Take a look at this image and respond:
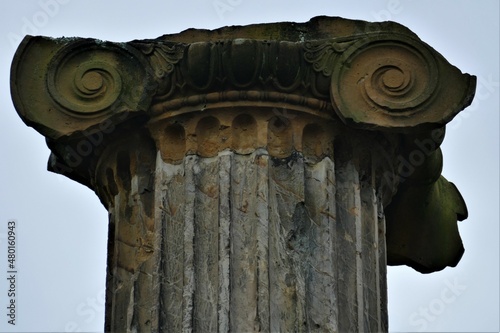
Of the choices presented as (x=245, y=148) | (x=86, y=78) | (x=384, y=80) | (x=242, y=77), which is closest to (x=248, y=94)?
(x=242, y=77)

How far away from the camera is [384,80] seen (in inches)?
827

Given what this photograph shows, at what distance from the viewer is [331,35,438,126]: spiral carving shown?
20.8 meters

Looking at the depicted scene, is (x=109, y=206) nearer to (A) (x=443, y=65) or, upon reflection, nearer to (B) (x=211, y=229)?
(B) (x=211, y=229)

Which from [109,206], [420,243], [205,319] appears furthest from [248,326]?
[420,243]

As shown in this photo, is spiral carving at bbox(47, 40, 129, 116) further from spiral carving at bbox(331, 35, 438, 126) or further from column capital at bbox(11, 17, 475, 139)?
spiral carving at bbox(331, 35, 438, 126)

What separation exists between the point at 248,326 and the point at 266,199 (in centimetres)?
118

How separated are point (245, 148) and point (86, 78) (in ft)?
5.03

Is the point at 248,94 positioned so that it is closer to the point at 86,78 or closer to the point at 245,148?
the point at 245,148

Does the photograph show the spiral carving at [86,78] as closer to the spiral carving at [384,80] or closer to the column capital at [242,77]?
the column capital at [242,77]

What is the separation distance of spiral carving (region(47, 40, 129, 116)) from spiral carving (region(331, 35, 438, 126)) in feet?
6.10

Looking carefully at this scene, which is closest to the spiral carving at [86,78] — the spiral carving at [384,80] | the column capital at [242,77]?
the column capital at [242,77]

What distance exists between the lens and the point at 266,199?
20.3 m

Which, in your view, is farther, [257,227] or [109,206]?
[109,206]

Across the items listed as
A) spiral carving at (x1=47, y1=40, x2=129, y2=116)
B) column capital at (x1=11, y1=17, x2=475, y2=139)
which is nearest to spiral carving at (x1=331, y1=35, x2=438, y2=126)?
column capital at (x1=11, y1=17, x2=475, y2=139)
